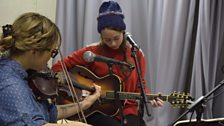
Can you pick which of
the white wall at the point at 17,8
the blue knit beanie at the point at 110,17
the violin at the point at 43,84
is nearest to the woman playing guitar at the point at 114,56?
the blue knit beanie at the point at 110,17

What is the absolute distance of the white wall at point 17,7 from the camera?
2.68 meters

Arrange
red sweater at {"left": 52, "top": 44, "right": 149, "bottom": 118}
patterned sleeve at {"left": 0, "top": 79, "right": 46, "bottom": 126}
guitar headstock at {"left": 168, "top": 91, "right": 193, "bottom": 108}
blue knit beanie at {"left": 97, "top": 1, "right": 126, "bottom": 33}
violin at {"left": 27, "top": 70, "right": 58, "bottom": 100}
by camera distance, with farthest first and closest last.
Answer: red sweater at {"left": 52, "top": 44, "right": 149, "bottom": 118}
blue knit beanie at {"left": 97, "top": 1, "right": 126, "bottom": 33}
guitar headstock at {"left": 168, "top": 91, "right": 193, "bottom": 108}
violin at {"left": 27, "top": 70, "right": 58, "bottom": 100}
patterned sleeve at {"left": 0, "top": 79, "right": 46, "bottom": 126}

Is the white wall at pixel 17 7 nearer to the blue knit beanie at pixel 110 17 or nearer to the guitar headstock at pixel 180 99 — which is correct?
the blue knit beanie at pixel 110 17

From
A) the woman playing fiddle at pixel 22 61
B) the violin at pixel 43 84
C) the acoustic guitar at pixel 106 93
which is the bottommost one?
the acoustic guitar at pixel 106 93

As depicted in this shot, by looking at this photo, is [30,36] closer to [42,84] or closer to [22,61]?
[22,61]

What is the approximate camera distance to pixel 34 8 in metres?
2.85

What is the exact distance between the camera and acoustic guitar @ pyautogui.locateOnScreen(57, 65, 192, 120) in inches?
81.7

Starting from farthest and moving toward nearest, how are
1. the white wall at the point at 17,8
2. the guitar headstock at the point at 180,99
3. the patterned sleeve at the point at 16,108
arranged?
the white wall at the point at 17,8 → the guitar headstock at the point at 180,99 → the patterned sleeve at the point at 16,108

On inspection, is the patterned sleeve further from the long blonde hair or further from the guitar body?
the guitar body

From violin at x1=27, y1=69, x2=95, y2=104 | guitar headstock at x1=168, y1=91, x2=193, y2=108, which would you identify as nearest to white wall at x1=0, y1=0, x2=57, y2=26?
violin at x1=27, y1=69, x2=95, y2=104

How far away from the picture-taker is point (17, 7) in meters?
2.74

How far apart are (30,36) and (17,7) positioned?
159 cm

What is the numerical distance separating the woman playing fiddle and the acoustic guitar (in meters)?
0.80

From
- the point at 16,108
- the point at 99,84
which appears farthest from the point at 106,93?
the point at 16,108
